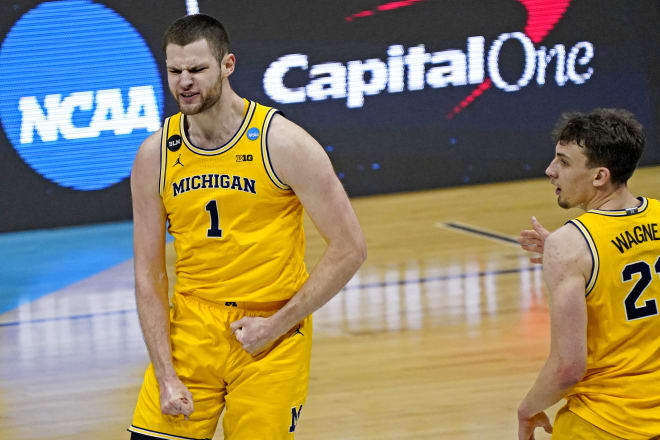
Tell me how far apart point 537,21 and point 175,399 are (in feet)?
26.8

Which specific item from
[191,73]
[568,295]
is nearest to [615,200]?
[568,295]

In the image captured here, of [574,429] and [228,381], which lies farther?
[228,381]

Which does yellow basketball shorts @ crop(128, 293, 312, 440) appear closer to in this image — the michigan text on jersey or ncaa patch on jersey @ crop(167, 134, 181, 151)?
the michigan text on jersey

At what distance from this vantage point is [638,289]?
250 cm

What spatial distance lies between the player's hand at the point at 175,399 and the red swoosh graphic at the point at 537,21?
25.3 ft

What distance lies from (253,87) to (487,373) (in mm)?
5245

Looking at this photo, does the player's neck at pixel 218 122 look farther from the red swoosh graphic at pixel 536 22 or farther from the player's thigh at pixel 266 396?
the red swoosh graphic at pixel 536 22

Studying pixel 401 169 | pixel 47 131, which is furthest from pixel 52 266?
pixel 401 169

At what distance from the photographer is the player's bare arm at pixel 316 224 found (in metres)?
2.69

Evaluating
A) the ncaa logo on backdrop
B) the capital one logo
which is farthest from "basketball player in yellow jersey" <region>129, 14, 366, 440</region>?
the capital one logo

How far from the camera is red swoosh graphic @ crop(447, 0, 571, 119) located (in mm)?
10055

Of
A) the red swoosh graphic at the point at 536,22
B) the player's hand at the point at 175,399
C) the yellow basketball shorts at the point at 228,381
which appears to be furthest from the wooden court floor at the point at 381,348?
the red swoosh graphic at the point at 536,22

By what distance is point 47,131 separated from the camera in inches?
370

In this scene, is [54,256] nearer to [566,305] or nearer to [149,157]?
[149,157]
